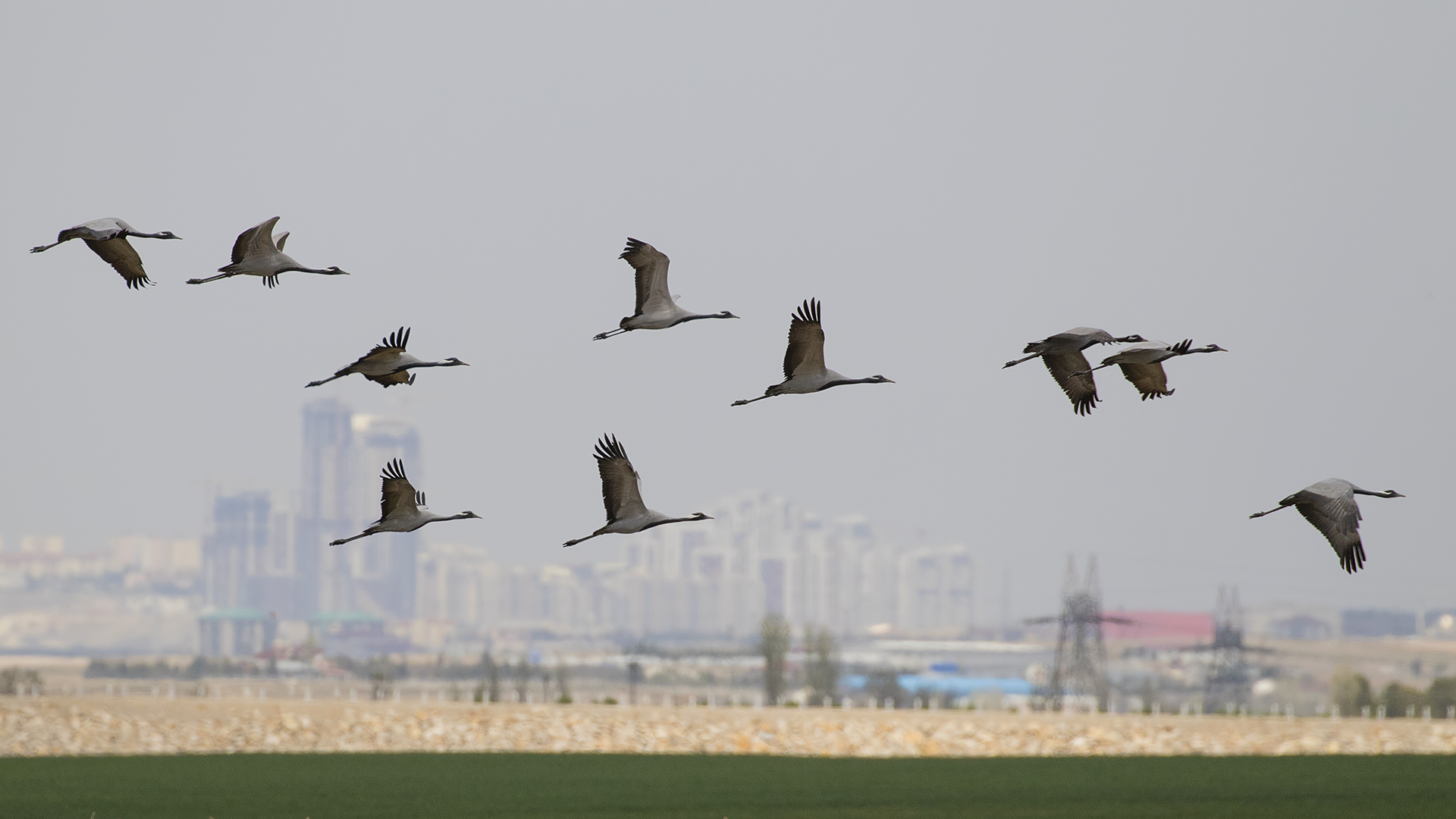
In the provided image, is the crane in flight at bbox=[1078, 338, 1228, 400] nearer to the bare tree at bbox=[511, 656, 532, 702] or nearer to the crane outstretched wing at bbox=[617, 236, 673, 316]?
the crane outstretched wing at bbox=[617, 236, 673, 316]

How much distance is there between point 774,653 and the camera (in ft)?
357

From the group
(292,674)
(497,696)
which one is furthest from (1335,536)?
(292,674)

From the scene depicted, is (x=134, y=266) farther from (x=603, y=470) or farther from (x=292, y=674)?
(x=292, y=674)

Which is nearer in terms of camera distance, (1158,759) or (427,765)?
(427,765)

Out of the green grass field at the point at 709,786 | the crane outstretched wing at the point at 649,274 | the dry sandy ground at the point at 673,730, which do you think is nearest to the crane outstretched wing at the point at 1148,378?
the crane outstretched wing at the point at 649,274

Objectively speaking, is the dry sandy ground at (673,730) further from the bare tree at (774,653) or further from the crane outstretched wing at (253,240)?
the crane outstretched wing at (253,240)

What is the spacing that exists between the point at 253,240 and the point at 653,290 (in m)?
4.35

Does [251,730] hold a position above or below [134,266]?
below

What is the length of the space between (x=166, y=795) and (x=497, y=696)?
51.1 m

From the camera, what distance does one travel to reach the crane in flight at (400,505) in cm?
1848

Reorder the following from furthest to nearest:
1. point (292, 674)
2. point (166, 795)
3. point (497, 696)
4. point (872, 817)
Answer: point (292, 674) → point (497, 696) → point (166, 795) → point (872, 817)

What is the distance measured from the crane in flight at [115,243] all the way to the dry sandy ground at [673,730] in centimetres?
4327

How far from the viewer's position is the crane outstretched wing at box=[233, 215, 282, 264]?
1734cm

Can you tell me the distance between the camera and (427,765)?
51875mm
